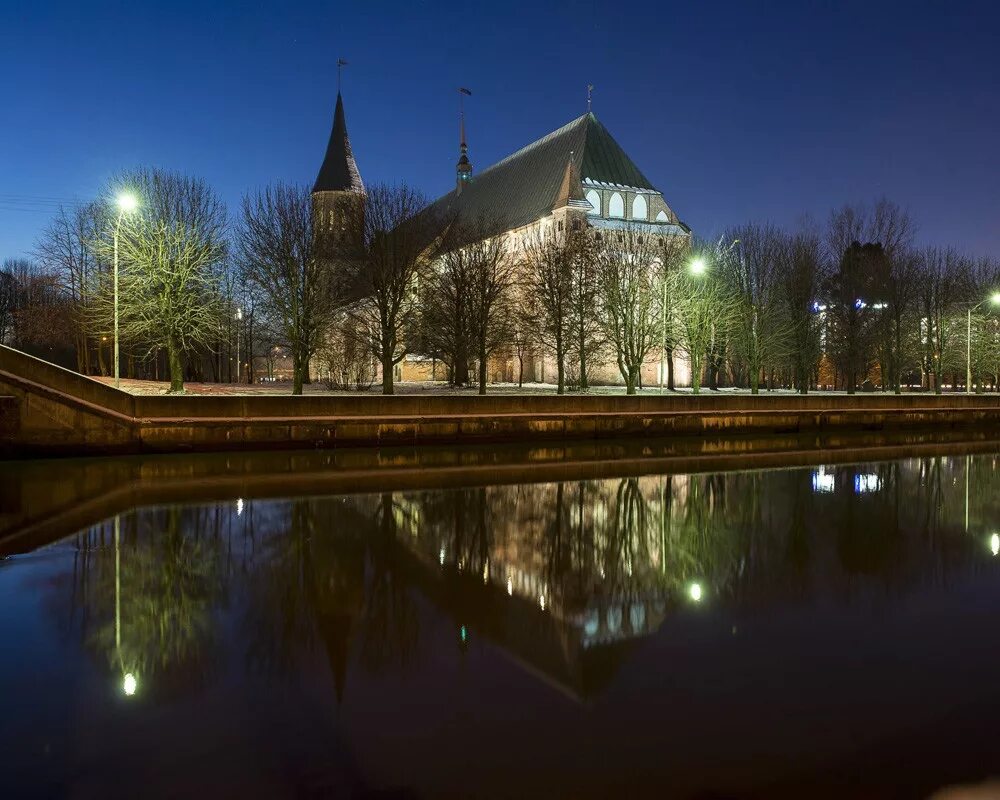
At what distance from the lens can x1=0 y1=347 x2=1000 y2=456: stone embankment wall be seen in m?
21.8

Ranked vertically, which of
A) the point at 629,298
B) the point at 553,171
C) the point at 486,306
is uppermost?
the point at 553,171

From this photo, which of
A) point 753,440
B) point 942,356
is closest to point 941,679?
point 753,440

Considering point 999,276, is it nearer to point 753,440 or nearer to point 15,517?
point 753,440

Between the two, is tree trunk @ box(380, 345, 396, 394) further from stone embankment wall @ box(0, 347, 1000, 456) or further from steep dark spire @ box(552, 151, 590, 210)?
steep dark spire @ box(552, 151, 590, 210)

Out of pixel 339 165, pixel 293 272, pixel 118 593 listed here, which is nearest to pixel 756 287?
pixel 293 272

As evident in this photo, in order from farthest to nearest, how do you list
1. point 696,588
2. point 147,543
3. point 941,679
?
point 147,543 < point 696,588 < point 941,679

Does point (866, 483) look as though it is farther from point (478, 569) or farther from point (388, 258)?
point (388, 258)

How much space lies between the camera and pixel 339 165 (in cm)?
8050

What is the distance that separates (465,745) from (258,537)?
7.73 m

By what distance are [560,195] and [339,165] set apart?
88.2 ft

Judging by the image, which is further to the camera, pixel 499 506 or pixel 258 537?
pixel 499 506

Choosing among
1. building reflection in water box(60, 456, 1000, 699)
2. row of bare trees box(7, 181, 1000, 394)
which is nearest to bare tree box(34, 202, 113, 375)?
row of bare trees box(7, 181, 1000, 394)

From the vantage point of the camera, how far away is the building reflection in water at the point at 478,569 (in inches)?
285

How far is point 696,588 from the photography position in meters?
9.47
